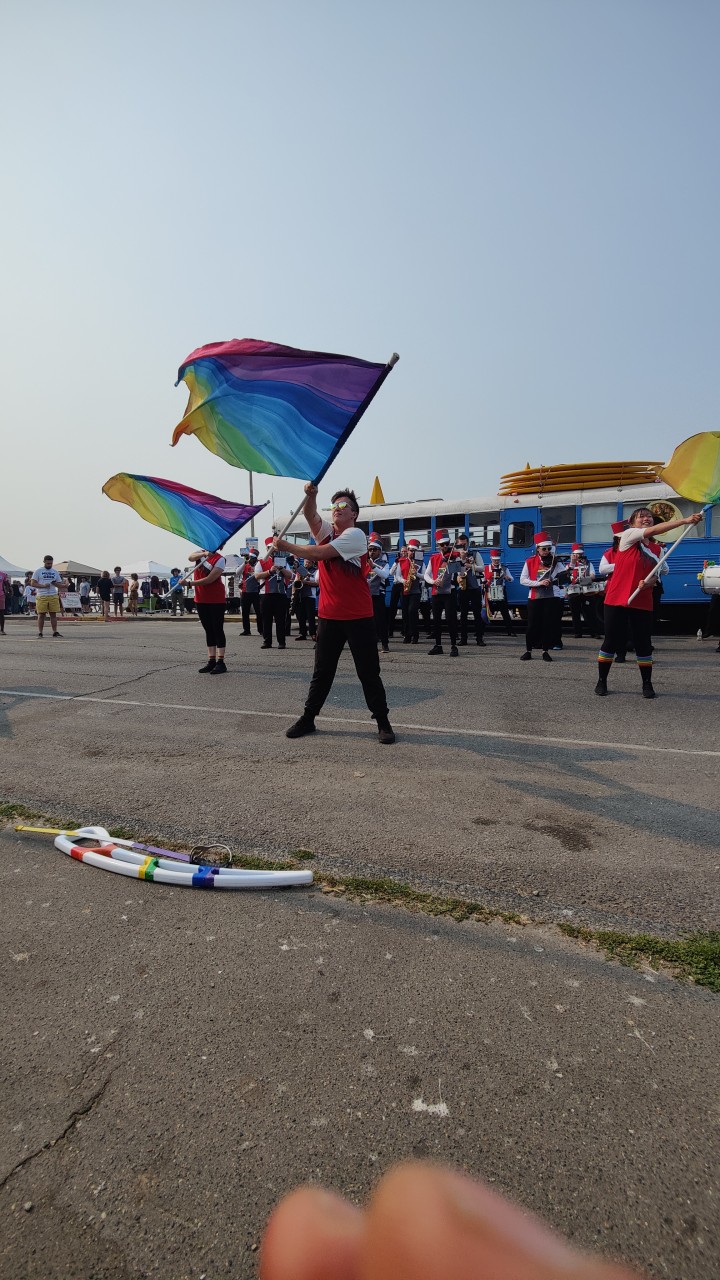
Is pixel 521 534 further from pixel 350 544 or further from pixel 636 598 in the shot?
pixel 350 544

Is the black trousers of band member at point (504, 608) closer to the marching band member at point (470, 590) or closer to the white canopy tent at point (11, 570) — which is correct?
the marching band member at point (470, 590)

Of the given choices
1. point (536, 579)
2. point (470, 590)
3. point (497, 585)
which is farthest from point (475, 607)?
point (497, 585)

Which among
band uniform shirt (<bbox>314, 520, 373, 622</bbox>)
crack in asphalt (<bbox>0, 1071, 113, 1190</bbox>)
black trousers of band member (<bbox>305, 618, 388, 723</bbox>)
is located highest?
band uniform shirt (<bbox>314, 520, 373, 622</bbox>)

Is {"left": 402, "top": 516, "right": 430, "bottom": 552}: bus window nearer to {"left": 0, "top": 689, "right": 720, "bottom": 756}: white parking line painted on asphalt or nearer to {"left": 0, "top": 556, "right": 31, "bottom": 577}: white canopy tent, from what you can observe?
{"left": 0, "top": 689, "right": 720, "bottom": 756}: white parking line painted on asphalt

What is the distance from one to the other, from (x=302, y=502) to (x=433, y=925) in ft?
12.4

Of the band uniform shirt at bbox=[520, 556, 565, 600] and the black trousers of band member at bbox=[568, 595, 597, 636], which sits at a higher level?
the band uniform shirt at bbox=[520, 556, 565, 600]

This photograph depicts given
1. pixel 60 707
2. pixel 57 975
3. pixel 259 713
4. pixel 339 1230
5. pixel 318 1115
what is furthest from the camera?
pixel 60 707

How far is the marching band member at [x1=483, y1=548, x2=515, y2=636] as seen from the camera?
1643 centimetres

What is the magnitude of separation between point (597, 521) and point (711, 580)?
335 centimetres

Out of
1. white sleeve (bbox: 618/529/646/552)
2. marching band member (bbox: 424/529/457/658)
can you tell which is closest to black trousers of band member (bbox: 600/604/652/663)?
white sleeve (bbox: 618/529/646/552)

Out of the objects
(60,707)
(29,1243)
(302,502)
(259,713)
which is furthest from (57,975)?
(60,707)

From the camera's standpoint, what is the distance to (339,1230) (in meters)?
1.28

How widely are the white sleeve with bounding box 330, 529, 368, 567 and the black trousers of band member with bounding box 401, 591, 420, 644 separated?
8.49m

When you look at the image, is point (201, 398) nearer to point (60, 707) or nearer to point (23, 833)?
point (60, 707)
